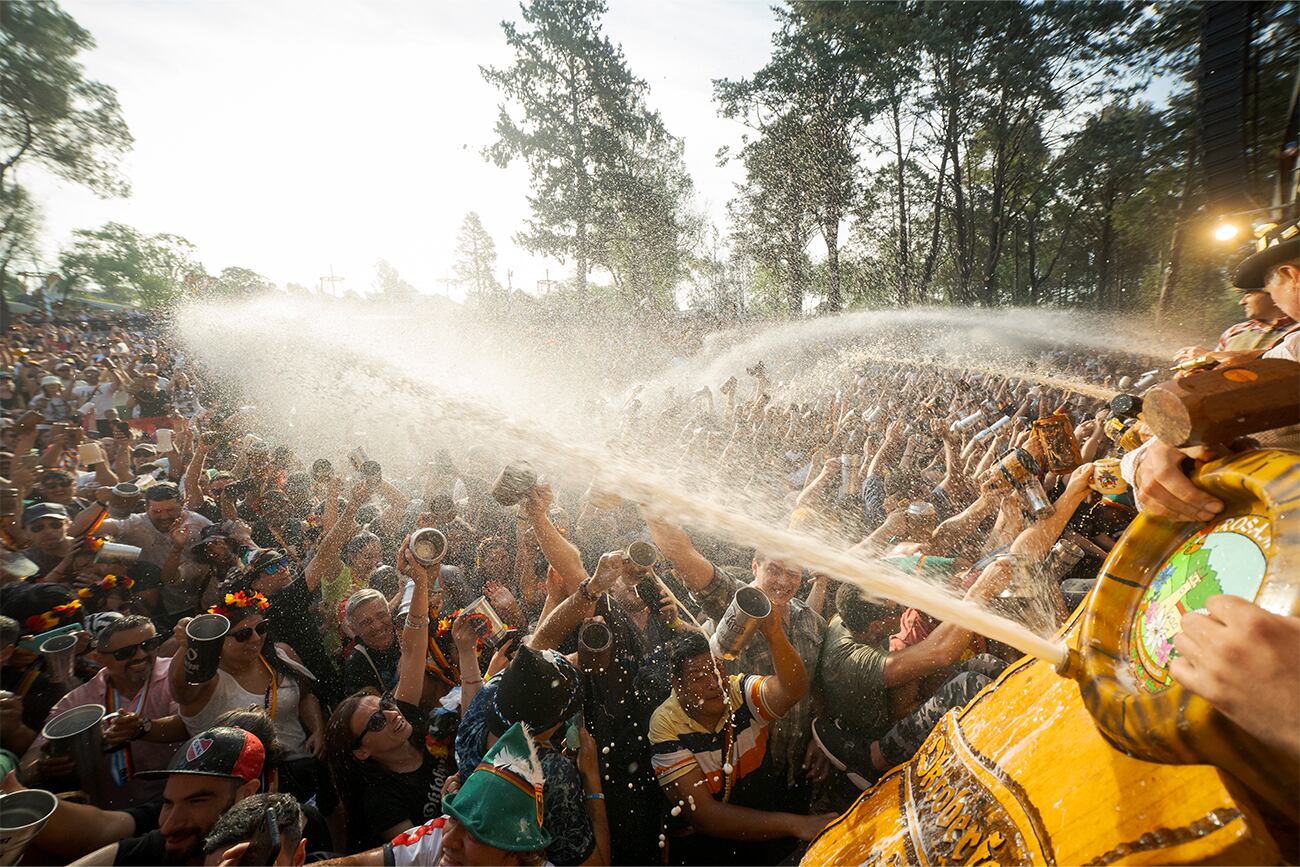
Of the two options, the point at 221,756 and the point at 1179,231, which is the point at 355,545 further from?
the point at 1179,231

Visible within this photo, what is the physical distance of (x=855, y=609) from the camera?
393cm

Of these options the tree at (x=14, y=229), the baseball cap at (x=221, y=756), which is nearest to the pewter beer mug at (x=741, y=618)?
the baseball cap at (x=221, y=756)

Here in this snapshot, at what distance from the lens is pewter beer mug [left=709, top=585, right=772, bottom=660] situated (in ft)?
9.11

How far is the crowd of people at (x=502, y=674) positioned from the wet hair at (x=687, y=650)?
11mm

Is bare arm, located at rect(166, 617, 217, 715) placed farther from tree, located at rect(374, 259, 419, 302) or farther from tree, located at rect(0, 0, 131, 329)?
tree, located at rect(374, 259, 419, 302)

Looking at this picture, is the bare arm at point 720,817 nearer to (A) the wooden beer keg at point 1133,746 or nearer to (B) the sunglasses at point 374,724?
(A) the wooden beer keg at point 1133,746

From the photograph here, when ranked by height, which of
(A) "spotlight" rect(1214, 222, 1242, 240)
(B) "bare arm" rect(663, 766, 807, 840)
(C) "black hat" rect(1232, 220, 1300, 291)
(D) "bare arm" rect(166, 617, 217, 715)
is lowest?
(B) "bare arm" rect(663, 766, 807, 840)

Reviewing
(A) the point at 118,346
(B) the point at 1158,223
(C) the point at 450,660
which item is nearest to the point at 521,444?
(C) the point at 450,660


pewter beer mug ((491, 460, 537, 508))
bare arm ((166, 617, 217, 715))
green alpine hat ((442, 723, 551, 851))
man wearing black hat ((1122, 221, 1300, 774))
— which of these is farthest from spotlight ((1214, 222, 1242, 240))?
bare arm ((166, 617, 217, 715))

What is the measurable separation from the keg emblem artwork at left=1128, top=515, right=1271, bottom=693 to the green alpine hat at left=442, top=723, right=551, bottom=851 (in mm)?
2328

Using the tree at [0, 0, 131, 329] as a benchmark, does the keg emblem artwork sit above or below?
below

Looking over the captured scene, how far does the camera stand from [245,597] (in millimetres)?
4215

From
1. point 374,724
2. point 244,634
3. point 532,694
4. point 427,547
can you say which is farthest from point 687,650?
point 244,634

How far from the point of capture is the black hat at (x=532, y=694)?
2773mm
